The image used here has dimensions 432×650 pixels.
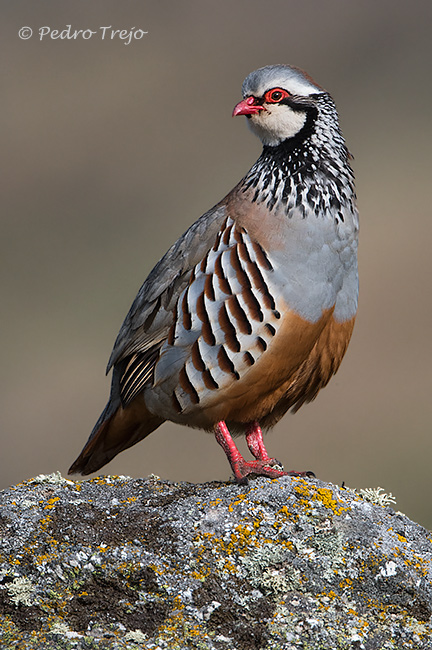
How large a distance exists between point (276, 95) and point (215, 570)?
9.14 feet

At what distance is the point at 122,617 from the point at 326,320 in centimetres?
215

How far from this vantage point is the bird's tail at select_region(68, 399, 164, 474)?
489cm

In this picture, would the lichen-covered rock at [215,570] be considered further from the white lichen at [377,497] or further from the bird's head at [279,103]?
the bird's head at [279,103]

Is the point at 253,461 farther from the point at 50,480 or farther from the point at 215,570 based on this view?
the point at 215,570

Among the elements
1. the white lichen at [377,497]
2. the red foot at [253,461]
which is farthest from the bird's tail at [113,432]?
the white lichen at [377,497]

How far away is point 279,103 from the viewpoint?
15.1 ft

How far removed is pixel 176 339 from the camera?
4.49m

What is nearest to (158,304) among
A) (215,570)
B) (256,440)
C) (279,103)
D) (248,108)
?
(256,440)

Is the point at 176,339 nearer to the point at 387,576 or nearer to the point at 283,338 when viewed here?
the point at 283,338

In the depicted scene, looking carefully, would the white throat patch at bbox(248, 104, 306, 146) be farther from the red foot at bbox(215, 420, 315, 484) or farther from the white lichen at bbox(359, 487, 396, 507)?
the white lichen at bbox(359, 487, 396, 507)

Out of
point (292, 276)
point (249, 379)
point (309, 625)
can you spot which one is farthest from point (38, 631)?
point (292, 276)

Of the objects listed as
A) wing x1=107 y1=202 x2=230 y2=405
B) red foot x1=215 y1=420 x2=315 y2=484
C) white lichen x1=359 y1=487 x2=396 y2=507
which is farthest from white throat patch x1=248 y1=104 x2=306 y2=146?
white lichen x1=359 y1=487 x2=396 y2=507

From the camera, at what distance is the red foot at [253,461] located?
4.00 m

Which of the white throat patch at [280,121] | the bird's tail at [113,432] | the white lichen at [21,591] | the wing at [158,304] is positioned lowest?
the white lichen at [21,591]
